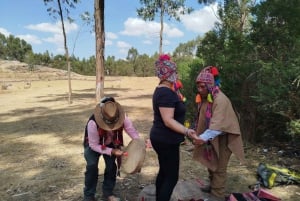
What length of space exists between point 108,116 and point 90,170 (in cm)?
75

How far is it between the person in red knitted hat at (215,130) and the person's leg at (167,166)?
1.67 feet

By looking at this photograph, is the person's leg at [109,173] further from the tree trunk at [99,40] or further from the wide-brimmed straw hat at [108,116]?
the tree trunk at [99,40]

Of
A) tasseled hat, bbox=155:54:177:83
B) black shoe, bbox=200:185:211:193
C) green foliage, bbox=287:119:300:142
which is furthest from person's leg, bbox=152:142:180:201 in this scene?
green foliage, bbox=287:119:300:142

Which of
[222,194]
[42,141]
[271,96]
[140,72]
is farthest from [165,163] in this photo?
[140,72]

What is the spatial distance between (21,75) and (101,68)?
37.8 m

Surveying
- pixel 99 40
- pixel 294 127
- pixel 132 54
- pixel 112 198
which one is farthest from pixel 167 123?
pixel 132 54

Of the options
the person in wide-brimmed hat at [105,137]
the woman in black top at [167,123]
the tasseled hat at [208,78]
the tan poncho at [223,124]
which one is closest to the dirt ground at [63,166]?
the person in wide-brimmed hat at [105,137]

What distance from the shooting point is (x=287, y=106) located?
5906 mm

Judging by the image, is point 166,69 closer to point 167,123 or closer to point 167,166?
point 167,123

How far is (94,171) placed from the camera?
4.57 meters

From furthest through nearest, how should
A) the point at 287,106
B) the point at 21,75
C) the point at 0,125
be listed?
1. the point at 21,75
2. the point at 0,125
3. the point at 287,106

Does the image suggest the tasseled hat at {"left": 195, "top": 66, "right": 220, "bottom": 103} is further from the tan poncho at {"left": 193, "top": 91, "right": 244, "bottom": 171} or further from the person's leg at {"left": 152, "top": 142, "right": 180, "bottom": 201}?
the person's leg at {"left": 152, "top": 142, "right": 180, "bottom": 201}

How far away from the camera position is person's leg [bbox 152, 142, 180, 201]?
12.5ft

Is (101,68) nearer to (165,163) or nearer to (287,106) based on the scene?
(287,106)
